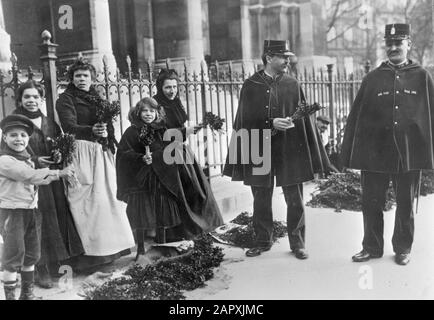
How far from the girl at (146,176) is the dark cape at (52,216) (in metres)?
0.56

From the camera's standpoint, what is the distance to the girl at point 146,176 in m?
4.64

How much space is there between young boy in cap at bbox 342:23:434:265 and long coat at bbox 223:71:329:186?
15.5 inches

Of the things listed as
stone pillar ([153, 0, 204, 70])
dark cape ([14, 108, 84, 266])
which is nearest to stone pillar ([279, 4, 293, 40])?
stone pillar ([153, 0, 204, 70])

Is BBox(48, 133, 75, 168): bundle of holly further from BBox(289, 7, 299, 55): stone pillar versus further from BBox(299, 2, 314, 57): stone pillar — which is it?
BBox(299, 2, 314, 57): stone pillar

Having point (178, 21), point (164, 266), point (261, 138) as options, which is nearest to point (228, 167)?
point (261, 138)

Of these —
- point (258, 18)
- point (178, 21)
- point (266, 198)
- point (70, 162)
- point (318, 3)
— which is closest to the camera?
point (70, 162)

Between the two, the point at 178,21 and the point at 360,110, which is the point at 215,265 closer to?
the point at 360,110

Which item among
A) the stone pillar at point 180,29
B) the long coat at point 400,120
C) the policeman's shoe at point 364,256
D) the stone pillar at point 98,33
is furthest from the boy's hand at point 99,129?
the stone pillar at point 180,29

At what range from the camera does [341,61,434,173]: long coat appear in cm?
432

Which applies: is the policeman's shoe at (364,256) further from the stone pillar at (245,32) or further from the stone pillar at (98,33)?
the stone pillar at (245,32)

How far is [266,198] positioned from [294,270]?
32.2 inches
